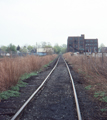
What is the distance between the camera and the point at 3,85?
723cm

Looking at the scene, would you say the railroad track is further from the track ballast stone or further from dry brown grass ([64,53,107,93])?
dry brown grass ([64,53,107,93])

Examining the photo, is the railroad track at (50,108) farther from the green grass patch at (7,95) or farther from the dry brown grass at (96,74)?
the dry brown grass at (96,74)

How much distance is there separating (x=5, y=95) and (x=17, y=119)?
2516mm

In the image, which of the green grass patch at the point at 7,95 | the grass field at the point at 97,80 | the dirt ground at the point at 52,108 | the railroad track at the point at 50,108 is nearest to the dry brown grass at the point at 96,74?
the grass field at the point at 97,80

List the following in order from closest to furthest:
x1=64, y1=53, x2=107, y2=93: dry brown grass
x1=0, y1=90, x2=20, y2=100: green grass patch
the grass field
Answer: x1=0, y1=90, x2=20, y2=100: green grass patch
the grass field
x1=64, y1=53, x2=107, y2=93: dry brown grass

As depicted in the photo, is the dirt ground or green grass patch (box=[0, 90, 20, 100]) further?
green grass patch (box=[0, 90, 20, 100])

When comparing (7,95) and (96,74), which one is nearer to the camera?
(7,95)

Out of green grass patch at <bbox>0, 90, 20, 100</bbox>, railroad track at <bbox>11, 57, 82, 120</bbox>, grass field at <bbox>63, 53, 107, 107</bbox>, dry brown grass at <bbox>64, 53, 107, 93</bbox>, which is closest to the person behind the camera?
railroad track at <bbox>11, 57, 82, 120</bbox>

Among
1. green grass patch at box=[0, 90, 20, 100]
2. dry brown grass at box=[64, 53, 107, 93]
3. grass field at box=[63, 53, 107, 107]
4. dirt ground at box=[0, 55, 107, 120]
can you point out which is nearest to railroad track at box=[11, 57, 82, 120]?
dirt ground at box=[0, 55, 107, 120]

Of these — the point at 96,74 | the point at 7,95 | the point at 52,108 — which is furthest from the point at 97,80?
the point at 7,95

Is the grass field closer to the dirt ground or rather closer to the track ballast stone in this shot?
the dirt ground

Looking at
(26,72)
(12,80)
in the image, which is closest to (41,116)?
(12,80)

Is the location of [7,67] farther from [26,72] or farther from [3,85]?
[26,72]

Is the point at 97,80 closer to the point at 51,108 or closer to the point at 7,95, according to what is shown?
the point at 51,108
